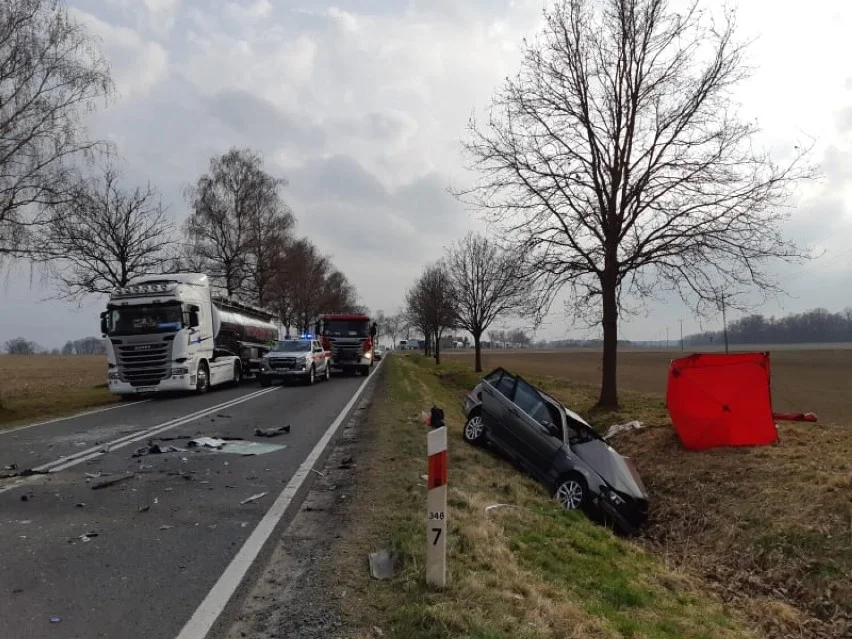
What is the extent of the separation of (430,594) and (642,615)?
5.58ft

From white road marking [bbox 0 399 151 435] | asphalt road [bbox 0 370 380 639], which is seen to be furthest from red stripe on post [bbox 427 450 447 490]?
white road marking [bbox 0 399 151 435]

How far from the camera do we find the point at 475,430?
36.7 ft

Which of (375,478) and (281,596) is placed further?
(375,478)

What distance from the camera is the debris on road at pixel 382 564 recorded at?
178 inches

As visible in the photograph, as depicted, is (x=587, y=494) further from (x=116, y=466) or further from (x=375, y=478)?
(x=116, y=466)

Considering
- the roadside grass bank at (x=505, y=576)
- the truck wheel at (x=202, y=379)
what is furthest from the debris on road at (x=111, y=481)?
the truck wheel at (x=202, y=379)

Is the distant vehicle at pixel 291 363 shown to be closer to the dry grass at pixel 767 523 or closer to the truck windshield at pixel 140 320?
the truck windshield at pixel 140 320

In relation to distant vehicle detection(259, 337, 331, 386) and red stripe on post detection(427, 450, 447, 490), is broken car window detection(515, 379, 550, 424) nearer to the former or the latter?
red stripe on post detection(427, 450, 447, 490)

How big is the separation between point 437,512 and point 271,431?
7.75m

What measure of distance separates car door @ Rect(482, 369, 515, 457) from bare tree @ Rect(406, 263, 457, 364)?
97.3 ft

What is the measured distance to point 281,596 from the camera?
4113 mm

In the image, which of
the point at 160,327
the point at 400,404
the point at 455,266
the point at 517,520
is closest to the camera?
the point at 517,520

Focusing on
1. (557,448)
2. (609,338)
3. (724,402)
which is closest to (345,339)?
(609,338)

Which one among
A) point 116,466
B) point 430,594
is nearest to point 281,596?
point 430,594
